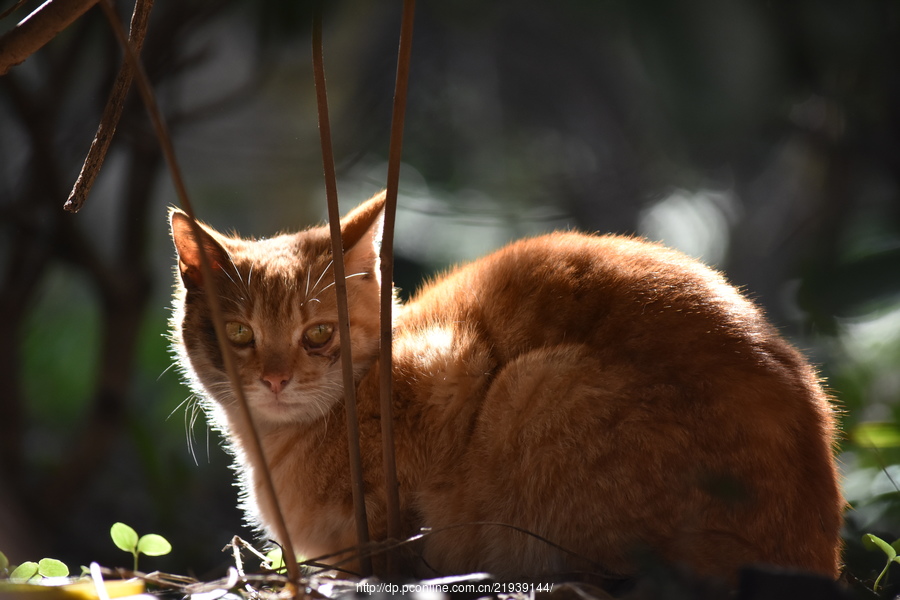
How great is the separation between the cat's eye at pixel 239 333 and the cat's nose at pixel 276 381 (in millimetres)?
139

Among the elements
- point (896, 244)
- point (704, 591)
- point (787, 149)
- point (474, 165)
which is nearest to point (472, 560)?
point (704, 591)

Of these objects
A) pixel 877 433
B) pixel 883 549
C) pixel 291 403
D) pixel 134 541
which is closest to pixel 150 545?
pixel 134 541

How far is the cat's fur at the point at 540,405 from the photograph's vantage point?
4.40 ft

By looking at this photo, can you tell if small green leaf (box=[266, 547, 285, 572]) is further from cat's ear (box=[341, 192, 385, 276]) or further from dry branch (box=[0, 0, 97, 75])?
dry branch (box=[0, 0, 97, 75])

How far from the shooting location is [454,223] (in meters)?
4.00

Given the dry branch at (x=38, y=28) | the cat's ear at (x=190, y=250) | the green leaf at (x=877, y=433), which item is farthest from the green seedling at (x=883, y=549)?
the dry branch at (x=38, y=28)

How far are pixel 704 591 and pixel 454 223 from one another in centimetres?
314

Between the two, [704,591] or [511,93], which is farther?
[511,93]

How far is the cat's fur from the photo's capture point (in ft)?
4.40

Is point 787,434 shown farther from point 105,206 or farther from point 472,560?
point 105,206

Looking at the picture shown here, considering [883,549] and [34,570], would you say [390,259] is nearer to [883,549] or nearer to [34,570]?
[34,570]

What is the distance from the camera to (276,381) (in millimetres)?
1703

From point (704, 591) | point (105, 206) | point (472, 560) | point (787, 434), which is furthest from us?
point (105, 206)

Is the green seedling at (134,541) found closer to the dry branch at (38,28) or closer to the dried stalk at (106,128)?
the dried stalk at (106,128)
